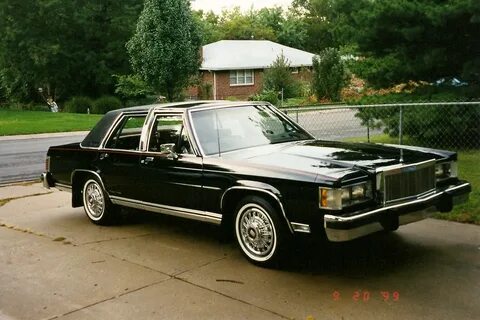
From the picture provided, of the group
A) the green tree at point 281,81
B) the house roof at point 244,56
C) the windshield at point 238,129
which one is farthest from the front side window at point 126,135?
the house roof at point 244,56

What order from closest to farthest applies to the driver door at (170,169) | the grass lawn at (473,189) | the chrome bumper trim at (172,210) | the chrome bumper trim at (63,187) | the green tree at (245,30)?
the chrome bumper trim at (172,210), the driver door at (170,169), the grass lawn at (473,189), the chrome bumper trim at (63,187), the green tree at (245,30)

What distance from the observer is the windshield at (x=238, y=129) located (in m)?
6.13

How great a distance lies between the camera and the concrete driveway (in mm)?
4410

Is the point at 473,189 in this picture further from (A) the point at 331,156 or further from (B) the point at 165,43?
(B) the point at 165,43

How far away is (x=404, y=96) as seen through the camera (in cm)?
1216

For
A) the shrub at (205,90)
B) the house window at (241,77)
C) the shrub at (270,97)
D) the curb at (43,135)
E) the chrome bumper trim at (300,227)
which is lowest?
the curb at (43,135)

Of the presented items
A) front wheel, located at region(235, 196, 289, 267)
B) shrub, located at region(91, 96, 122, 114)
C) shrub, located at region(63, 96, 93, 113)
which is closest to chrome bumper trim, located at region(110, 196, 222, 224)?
front wheel, located at region(235, 196, 289, 267)

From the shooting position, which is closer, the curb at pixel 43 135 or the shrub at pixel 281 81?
the curb at pixel 43 135

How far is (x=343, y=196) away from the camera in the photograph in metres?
4.83

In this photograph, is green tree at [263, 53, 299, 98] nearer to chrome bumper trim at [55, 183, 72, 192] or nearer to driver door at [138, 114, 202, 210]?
chrome bumper trim at [55, 183, 72, 192]

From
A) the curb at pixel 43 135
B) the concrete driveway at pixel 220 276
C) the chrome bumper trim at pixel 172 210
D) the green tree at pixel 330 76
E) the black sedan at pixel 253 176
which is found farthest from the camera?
the green tree at pixel 330 76

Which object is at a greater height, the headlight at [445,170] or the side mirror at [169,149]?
the side mirror at [169,149]

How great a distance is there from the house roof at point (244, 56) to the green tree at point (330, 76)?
30.6 feet

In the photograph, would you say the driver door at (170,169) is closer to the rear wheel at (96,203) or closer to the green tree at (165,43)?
the rear wheel at (96,203)
